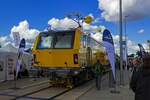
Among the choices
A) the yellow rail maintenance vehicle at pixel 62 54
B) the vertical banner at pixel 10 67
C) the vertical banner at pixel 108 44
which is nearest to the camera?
the vertical banner at pixel 108 44

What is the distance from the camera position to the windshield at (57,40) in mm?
23688

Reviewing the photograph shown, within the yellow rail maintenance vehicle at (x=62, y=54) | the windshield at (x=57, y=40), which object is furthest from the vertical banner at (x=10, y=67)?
the windshield at (x=57, y=40)

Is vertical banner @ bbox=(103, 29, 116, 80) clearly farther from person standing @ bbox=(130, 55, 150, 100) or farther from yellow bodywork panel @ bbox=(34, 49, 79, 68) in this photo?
person standing @ bbox=(130, 55, 150, 100)

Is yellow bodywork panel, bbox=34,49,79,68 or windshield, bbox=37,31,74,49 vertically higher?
windshield, bbox=37,31,74,49

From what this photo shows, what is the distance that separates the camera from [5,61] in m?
30.2

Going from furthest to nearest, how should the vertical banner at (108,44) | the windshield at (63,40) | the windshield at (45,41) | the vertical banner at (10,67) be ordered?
the vertical banner at (10,67)
the windshield at (45,41)
the windshield at (63,40)
the vertical banner at (108,44)

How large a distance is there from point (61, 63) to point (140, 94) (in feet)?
58.0

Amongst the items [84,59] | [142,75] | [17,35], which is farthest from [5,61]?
[142,75]

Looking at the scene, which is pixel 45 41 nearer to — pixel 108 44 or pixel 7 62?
pixel 108 44

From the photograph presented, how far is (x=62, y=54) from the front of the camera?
76.7ft

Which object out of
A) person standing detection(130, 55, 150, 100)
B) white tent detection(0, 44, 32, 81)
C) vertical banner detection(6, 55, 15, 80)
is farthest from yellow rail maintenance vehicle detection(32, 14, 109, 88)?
person standing detection(130, 55, 150, 100)

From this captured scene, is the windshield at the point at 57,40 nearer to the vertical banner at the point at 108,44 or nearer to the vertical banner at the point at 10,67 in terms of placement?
the vertical banner at the point at 108,44

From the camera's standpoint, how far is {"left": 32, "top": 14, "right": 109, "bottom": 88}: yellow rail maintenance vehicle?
908 inches

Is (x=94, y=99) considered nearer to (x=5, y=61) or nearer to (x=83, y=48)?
(x=83, y=48)
